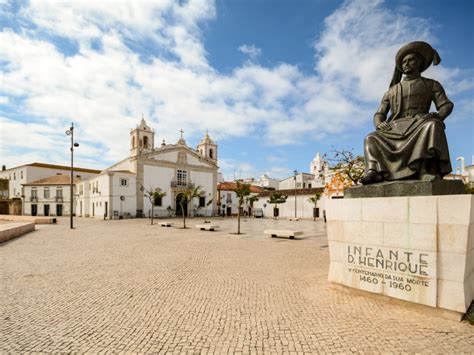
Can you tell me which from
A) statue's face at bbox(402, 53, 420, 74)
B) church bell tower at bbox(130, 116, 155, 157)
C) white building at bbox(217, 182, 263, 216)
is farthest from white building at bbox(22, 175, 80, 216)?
statue's face at bbox(402, 53, 420, 74)

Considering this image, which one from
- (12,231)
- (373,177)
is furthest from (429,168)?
(12,231)

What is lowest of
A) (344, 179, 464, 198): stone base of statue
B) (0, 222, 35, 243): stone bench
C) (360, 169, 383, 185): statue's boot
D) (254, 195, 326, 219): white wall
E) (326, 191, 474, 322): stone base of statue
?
(254, 195, 326, 219): white wall

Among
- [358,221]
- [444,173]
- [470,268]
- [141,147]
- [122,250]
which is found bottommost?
[122,250]

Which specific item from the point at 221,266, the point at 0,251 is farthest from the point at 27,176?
the point at 221,266

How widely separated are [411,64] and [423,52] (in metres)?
0.29

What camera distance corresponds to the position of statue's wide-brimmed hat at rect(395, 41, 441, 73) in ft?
16.6

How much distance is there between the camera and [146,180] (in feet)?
121

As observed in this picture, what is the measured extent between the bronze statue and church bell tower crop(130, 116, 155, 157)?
1421 inches

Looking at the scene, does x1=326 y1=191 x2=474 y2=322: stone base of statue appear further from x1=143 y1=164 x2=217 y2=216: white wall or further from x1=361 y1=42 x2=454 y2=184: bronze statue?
x1=143 y1=164 x2=217 y2=216: white wall

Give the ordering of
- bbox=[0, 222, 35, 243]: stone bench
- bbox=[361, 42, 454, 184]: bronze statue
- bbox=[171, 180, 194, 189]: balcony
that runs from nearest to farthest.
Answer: bbox=[361, 42, 454, 184]: bronze statue < bbox=[0, 222, 35, 243]: stone bench < bbox=[171, 180, 194, 189]: balcony

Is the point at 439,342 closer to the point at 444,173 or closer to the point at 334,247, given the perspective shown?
the point at 334,247

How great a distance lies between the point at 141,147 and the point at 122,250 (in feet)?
99.5

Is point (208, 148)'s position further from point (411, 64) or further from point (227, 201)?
point (411, 64)

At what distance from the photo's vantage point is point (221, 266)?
7641mm
